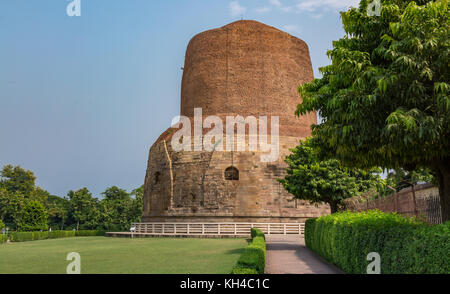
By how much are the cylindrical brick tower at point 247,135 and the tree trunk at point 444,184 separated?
1767 cm

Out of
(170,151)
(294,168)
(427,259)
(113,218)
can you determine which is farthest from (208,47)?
(427,259)

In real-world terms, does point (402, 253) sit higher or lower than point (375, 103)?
lower

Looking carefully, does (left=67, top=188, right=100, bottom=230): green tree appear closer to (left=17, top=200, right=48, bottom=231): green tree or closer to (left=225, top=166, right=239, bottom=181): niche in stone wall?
(left=17, top=200, right=48, bottom=231): green tree

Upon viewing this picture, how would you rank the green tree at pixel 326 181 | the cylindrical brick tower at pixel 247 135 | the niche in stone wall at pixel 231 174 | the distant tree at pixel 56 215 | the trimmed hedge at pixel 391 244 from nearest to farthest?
1. the trimmed hedge at pixel 391 244
2. the green tree at pixel 326 181
3. the cylindrical brick tower at pixel 247 135
4. the niche in stone wall at pixel 231 174
5. the distant tree at pixel 56 215

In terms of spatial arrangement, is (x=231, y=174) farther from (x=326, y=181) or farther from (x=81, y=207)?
(x=81, y=207)

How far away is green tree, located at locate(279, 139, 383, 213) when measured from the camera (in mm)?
14609

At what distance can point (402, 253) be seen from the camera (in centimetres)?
523

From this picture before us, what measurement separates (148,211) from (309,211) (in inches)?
482

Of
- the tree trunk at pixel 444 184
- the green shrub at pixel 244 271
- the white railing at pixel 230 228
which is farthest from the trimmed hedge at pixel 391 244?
the white railing at pixel 230 228

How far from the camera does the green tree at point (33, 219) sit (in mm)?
31453

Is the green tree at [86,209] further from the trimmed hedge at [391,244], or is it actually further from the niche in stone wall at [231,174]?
the trimmed hedge at [391,244]

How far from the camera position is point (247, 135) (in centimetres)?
2580

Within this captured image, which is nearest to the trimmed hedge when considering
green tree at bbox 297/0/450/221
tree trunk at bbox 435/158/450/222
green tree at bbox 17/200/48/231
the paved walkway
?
the paved walkway

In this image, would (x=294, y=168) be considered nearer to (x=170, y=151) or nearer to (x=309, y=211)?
(x=309, y=211)
